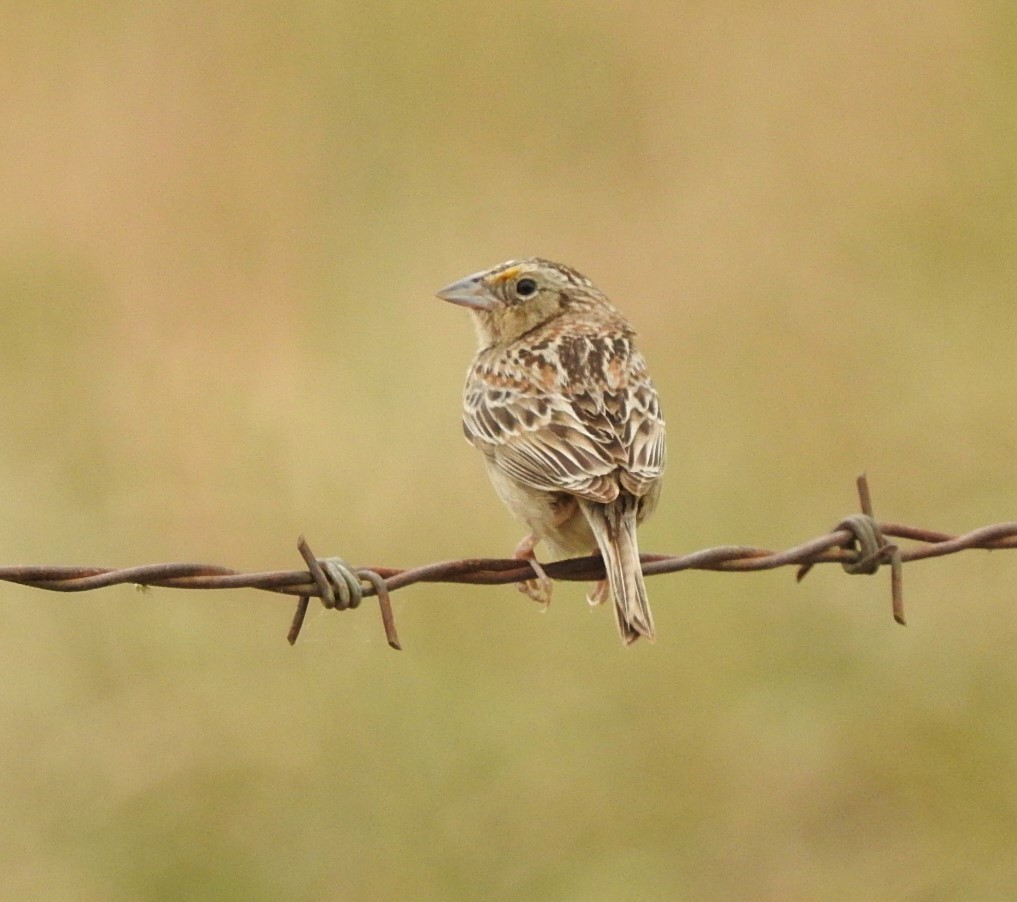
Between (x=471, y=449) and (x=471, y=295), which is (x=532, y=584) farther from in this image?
(x=471, y=449)

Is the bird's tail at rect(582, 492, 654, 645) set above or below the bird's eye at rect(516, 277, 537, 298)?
below

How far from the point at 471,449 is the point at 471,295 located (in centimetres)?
157

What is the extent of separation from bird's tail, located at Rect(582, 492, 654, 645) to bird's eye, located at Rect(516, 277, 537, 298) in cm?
178

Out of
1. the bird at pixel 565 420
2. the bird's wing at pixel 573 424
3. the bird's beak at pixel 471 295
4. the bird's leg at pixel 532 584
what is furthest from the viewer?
the bird's beak at pixel 471 295

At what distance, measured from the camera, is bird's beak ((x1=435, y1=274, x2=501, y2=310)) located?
23.8 feet

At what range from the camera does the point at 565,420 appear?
20.0 ft

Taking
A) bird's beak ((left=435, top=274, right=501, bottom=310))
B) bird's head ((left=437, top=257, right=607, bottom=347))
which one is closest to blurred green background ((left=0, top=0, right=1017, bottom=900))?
bird's head ((left=437, top=257, right=607, bottom=347))

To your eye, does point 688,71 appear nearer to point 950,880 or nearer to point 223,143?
point 223,143

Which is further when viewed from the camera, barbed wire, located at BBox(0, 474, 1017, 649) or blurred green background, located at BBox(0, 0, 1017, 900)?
blurred green background, located at BBox(0, 0, 1017, 900)

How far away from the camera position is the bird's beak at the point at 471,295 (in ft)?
23.8

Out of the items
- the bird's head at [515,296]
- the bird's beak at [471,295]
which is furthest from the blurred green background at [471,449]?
the bird's beak at [471,295]

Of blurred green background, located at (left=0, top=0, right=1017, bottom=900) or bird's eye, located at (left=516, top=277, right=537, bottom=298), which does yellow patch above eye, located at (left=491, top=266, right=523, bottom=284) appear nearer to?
bird's eye, located at (left=516, top=277, right=537, bottom=298)

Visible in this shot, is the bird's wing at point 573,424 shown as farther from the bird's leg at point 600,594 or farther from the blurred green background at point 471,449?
the blurred green background at point 471,449

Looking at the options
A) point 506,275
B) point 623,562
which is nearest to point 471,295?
point 506,275
